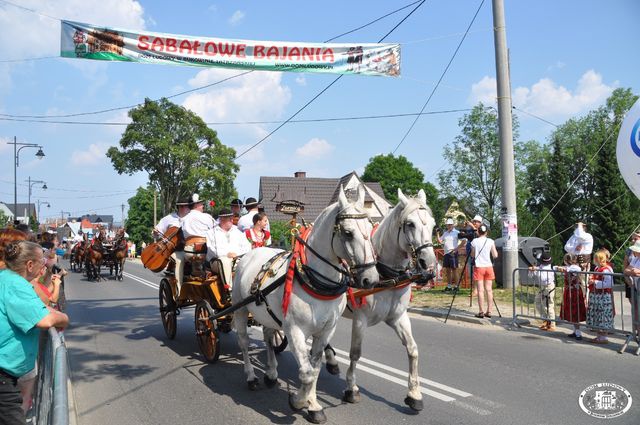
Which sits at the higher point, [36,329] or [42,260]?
[42,260]

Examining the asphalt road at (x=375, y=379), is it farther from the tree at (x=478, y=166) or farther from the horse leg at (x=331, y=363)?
the tree at (x=478, y=166)

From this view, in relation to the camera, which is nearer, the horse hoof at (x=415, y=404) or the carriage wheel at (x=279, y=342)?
the horse hoof at (x=415, y=404)

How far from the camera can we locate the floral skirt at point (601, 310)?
25.3 ft

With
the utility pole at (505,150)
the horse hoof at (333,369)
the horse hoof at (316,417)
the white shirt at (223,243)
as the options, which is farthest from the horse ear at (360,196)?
the utility pole at (505,150)

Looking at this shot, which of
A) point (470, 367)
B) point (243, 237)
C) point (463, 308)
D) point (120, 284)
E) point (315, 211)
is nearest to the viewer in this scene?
point (470, 367)

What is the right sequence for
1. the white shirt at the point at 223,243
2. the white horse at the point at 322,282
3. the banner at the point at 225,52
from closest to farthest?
the white horse at the point at 322,282 → the white shirt at the point at 223,243 → the banner at the point at 225,52

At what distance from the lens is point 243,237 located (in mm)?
7004

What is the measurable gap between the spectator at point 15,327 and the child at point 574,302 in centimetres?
790

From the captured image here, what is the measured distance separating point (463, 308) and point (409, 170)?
5283 cm

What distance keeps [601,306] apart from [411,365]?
4734 millimetres

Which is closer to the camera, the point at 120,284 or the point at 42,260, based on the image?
the point at 42,260

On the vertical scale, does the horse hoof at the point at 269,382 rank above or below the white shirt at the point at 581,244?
below

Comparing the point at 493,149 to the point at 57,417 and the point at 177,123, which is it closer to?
the point at 177,123

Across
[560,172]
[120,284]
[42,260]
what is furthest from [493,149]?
[42,260]
